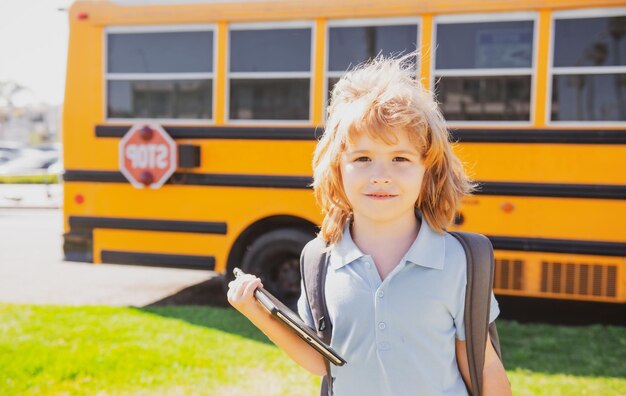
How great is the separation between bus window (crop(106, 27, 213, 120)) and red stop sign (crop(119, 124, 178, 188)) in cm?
17

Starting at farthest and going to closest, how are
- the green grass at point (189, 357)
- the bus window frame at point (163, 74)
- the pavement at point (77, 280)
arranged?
the pavement at point (77, 280) < the bus window frame at point (163, 74) < the green grass at point (189, 357)

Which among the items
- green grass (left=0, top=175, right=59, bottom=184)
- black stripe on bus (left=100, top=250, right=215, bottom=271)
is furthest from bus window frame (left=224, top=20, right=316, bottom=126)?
green grass (left=0, top=175, right=59, bottom=184)

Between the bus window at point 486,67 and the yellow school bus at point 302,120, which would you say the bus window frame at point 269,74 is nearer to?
the yellow school bus at point 302,120

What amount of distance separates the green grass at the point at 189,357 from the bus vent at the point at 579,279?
27cm

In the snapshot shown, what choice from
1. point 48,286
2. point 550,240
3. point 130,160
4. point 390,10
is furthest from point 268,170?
point 48,286

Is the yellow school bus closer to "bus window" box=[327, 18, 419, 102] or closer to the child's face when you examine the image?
"bus window" box=[327, 18, 419, 102]

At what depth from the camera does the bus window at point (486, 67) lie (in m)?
3.88

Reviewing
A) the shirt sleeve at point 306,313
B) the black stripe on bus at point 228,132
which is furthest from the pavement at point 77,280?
the shirt sleeve at point 306,313

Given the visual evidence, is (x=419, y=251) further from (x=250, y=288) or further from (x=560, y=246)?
(x=560, y=246)

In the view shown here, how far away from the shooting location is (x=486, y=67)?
3.93m

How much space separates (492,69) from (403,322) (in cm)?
298

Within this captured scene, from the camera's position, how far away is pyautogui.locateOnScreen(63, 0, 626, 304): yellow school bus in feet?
12.5

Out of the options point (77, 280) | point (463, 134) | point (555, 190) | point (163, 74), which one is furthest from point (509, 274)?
point (77, 280)

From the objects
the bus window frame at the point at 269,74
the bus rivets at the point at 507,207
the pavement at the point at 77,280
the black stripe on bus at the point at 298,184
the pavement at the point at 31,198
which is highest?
the bus window frame at the point at 269,74
